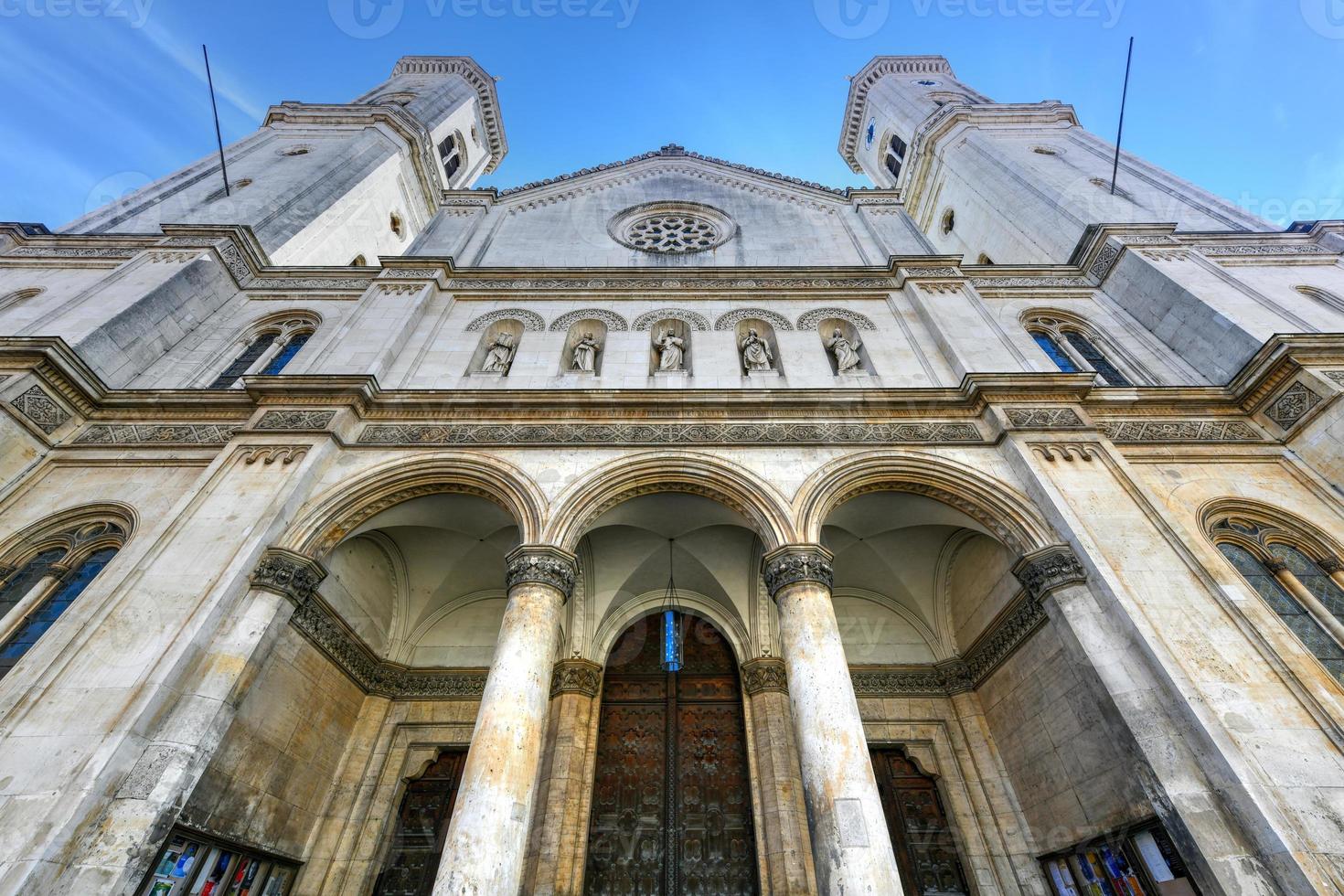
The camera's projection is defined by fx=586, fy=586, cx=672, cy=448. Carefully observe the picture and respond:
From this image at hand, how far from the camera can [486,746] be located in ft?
17.9

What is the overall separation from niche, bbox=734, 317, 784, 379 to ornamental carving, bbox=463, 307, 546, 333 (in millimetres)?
3698

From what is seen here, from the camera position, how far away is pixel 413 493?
26.2 ft

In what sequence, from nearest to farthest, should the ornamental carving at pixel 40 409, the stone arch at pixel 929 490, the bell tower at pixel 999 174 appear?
the stone arch at pixel 929 490 < the ornamental carving at pixel 40 409 < the bell tower at pixel 999 174

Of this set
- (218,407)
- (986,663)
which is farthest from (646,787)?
(218,407)

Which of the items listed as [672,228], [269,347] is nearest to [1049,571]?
[672,228]

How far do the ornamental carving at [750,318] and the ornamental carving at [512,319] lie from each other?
10.9 ft

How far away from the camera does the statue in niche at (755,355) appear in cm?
988

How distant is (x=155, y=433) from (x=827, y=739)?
998 cm

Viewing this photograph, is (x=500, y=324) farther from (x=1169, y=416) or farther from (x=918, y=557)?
(x=1169, y=416)

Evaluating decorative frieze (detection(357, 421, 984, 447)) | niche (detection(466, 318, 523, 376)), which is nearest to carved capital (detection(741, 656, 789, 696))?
decorative frieze (detection(357, 421, 984, 447))

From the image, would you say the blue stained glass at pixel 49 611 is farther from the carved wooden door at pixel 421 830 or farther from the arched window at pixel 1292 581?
the arched window at pixel 1292 581

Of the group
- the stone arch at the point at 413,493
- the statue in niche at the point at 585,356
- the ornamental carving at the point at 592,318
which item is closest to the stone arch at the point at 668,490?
the stone arch at the point at 413,493

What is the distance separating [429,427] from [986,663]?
A: 8.82 meters

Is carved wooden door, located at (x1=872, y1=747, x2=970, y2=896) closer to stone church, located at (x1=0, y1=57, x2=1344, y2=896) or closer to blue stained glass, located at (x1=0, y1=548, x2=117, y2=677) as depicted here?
stone church, located at (x1=0, y1=57, x2=1344, y2=896)
